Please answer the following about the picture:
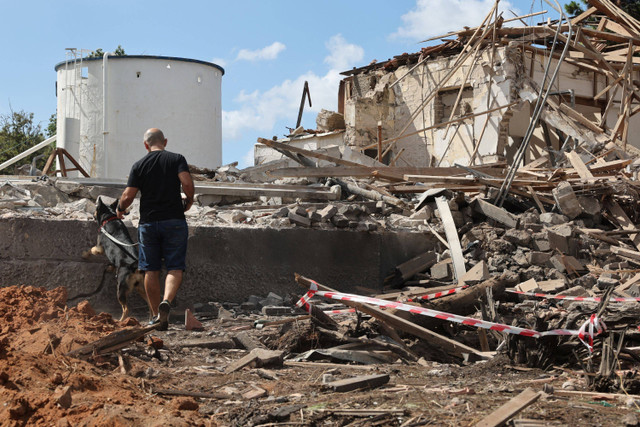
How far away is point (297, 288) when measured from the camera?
8.23 meters

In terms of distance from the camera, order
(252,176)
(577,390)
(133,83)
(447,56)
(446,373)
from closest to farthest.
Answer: (577,390) → (446,373) → (252,176) → (447,56) → (133,83)

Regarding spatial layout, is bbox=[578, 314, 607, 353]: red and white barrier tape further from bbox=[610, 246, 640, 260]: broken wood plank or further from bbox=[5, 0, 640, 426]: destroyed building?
bbox=[610, 246, 640, 260]: broken wood plank

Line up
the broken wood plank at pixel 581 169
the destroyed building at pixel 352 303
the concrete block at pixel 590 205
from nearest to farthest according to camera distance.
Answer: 1. the destroyed building at pixel 352 303
2. the concrete block at pixel 590 205
3. the broken wood plank at pixel 581 169

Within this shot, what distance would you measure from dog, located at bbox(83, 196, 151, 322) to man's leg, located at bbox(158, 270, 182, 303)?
2.15ft

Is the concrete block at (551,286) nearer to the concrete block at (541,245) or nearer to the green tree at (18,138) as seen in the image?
the concrete block at (541,245)

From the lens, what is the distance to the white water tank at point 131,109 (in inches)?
953

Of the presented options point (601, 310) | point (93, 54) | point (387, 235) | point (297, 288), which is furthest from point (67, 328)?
point (93, 54)

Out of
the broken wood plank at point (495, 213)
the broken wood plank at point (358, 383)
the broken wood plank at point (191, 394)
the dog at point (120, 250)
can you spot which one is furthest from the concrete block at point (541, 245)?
the broken wood plank at point (191, 394)

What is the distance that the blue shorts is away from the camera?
629cm

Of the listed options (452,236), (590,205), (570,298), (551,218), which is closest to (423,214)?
(452,236)

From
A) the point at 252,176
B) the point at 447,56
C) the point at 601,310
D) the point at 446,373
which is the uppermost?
the point at 447,56

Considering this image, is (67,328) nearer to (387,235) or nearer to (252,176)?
(387,235)

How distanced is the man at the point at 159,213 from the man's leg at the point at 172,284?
15 mm

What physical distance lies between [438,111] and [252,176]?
9.84 metres
